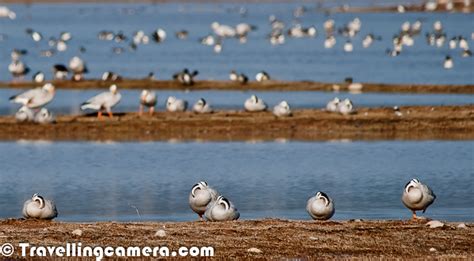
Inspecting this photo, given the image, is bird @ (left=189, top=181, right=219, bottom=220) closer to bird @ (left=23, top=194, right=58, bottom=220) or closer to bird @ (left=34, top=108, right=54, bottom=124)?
bird @ (left=23, top=194, right=58, bottom=220)

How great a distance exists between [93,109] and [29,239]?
63.3 ft

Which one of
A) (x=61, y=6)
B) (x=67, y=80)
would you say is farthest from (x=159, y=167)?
(x=61, y=6)

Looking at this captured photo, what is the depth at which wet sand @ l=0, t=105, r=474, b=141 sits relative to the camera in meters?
31.8

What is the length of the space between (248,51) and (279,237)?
170 feet

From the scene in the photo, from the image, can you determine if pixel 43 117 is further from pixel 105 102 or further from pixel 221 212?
pixel 221 212

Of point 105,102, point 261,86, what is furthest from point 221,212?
point 261,86

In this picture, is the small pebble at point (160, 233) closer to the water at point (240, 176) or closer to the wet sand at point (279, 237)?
the wet sand at point (279, 237)

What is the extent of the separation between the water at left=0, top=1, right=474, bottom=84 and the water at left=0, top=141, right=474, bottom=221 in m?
16.8

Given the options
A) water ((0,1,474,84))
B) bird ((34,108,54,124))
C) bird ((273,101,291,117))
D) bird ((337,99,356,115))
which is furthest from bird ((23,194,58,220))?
water ((0,1,474,84))

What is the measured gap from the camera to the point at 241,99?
40281 mm

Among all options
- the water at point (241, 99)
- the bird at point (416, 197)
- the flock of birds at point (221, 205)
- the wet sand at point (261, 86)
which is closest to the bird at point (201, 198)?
the flock of birds at point (221, 205)

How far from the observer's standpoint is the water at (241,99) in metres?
37.7

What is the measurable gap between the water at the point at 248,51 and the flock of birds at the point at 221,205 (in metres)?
26.3

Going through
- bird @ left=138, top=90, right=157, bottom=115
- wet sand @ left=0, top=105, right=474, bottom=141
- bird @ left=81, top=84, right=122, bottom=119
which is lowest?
wet sand @ left=0, top=105, right=474, bottom=141
